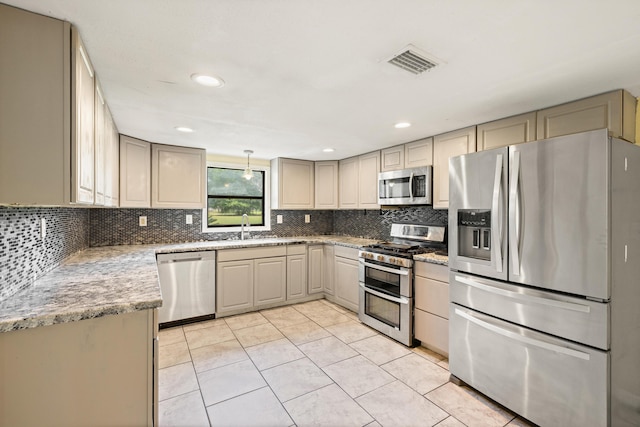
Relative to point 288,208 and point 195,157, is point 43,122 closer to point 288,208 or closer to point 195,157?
point 195,157

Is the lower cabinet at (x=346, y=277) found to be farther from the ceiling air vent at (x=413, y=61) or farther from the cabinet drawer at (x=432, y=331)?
the ceiling air vent at (x=413, y=61)

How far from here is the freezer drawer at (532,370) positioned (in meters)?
1.56

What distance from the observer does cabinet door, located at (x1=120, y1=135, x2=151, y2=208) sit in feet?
10.2

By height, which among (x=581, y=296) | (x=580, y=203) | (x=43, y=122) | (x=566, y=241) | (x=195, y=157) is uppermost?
(x=195, y=157)

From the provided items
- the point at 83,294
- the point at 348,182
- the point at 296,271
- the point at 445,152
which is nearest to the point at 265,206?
the point at 296,271

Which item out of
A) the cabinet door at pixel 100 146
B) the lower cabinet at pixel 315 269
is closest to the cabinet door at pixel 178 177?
the cabinet door at pixel 100 146

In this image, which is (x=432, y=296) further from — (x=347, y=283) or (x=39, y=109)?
(x=39, y=109)

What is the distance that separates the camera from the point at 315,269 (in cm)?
426

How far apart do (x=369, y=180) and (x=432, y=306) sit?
1.81m

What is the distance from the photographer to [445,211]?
334 centimetres

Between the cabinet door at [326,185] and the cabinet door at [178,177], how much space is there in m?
1.68

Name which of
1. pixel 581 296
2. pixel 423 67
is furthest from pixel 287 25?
pixel 581 296

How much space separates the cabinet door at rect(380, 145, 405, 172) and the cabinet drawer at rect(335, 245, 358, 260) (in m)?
1.11

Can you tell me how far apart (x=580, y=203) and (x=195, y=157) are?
148 inches
